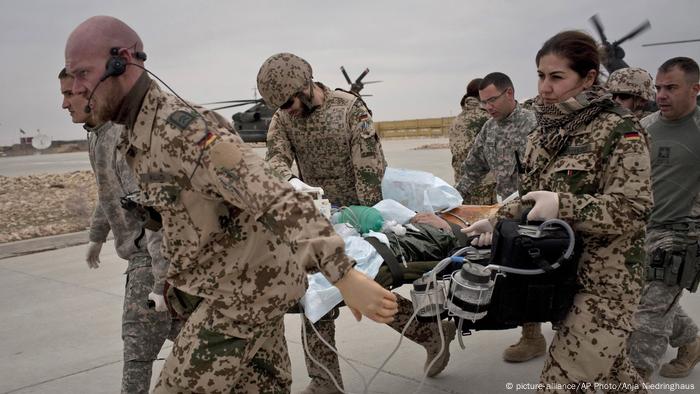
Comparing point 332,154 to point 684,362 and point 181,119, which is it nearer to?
point 181,119

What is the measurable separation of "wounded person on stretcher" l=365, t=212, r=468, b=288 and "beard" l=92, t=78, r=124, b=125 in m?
1.43

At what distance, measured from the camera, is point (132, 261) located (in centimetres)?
311

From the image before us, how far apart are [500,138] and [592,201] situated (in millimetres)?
2573

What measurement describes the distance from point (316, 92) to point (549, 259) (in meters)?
2.16

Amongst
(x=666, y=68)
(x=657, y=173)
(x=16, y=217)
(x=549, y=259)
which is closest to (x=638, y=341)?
(x=657, y=173)

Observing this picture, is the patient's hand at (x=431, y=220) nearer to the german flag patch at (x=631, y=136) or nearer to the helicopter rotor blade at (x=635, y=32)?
the german flag patch at (x=631, y=136)

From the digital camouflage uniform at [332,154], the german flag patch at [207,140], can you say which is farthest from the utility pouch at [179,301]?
the digital camouflage uniform at [332,154]

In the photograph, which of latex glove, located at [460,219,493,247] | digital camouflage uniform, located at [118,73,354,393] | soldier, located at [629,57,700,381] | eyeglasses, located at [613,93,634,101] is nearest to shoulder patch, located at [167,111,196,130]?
digital camouflage uniform, located at [118,73,354,393]

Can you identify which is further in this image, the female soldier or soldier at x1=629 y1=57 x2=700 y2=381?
soldier at x1=629 y1=57 x2=700 y2=381

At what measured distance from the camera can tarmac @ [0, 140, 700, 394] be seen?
3803 millimetres

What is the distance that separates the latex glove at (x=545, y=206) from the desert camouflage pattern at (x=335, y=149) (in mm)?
1624

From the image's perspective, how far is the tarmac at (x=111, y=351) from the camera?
380cm

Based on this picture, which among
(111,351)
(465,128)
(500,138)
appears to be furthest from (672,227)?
(111,351)

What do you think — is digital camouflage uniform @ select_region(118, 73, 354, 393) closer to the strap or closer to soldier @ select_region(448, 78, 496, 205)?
the strap
